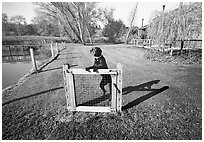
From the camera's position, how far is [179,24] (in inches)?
316

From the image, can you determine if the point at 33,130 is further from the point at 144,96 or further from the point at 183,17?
the point at 183,17

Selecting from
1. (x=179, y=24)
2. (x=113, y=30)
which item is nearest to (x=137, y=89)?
(x=179, y=24)

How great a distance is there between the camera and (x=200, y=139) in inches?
87.7

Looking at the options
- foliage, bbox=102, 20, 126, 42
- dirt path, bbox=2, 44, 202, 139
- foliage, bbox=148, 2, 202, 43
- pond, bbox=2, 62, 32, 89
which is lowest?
dirt path, bbox=2, 44, 202, 139

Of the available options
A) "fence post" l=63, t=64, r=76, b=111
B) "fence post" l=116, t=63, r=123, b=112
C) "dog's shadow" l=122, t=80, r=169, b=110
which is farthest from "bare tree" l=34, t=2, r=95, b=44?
"fence post" l=116, t=63, r=123, b=112

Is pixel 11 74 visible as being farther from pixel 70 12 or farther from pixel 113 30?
pixel 113 30

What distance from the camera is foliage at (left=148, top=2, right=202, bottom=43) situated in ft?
24.2

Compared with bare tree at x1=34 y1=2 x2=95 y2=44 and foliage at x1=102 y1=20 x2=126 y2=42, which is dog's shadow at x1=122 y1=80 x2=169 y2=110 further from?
foliage at x1=102 y1=20 x2=126 y2=42

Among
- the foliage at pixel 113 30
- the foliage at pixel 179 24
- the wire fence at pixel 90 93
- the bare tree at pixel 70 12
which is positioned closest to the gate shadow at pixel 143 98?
the wire fence at pixel 90 93

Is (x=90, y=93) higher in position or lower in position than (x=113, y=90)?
lower

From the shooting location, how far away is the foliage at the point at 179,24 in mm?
7391

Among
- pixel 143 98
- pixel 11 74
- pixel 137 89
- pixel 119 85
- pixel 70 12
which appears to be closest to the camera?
pixel 119 85

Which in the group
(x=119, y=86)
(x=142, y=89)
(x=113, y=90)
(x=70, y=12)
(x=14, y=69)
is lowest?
(x=142, y=89)

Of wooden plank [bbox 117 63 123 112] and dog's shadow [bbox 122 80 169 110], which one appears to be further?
dog's shadow [bbox 122 80 169 110]
